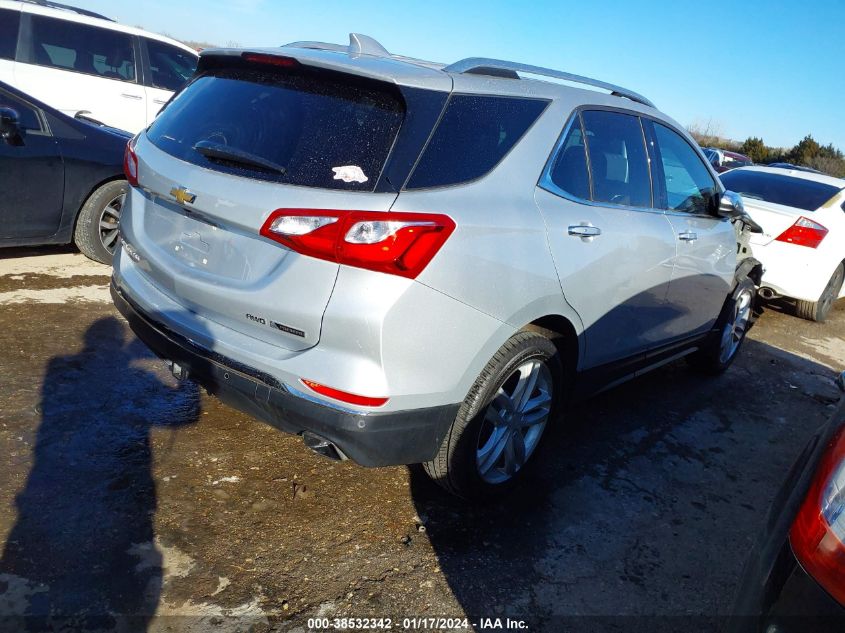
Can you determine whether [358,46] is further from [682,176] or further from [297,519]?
[682,176]

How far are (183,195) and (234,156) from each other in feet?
0.86

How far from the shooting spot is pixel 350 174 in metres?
2.36

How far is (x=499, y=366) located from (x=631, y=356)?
1389mm

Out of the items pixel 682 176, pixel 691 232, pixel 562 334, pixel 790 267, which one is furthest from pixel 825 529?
pixel 790 267

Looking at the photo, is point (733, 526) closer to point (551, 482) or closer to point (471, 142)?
point (551, 482)

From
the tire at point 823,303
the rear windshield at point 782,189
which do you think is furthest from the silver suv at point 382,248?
the tire at point 823,303

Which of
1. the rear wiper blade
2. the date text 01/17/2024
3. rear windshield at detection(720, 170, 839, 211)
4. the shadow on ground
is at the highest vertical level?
rear windshield at detection(720, 170, 839, 211)

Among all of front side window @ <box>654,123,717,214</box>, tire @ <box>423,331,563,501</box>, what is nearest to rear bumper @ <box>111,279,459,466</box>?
tire @ <box>423,331,563,501</box>

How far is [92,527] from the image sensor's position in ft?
8.54

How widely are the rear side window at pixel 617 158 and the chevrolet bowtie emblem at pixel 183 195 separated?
71.5 inches

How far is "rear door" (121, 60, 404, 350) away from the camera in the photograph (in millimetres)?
2346

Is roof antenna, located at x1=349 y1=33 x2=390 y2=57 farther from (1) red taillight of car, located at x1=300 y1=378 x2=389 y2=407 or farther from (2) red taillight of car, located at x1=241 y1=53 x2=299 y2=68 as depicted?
(1) red taillight of car, located at x1=300 y1=378 x2=389 y2=407

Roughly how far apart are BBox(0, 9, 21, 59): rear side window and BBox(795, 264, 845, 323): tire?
9.13m

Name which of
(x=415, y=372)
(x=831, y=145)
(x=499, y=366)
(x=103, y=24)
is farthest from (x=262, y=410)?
(x=831, y=145)
